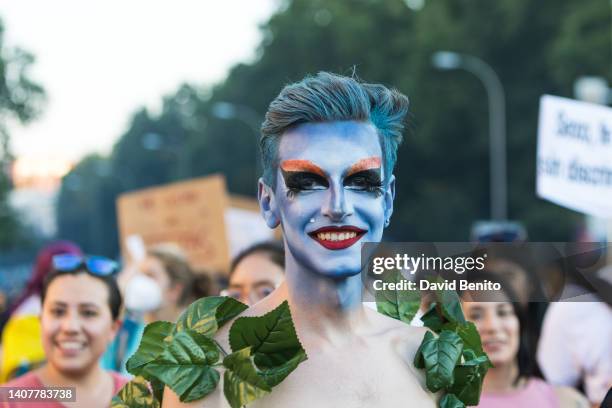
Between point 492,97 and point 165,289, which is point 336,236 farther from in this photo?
point 492,97

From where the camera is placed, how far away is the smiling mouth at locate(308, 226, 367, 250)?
112 inches

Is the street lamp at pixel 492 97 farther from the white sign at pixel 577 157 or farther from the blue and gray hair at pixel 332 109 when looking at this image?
the blue and gray hair at pixel 332 109

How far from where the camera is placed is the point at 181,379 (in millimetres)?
2732

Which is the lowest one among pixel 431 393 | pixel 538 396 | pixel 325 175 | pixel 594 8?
pixel 538 396

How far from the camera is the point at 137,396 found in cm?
300

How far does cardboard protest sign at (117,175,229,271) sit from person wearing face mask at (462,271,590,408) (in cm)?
782

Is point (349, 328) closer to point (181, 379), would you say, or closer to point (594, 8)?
point (181, 379)

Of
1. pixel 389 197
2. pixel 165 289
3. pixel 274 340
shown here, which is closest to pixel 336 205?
→ pixel 389 197

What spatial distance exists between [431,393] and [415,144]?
43.7m

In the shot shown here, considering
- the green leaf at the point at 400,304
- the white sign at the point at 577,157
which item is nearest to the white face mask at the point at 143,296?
the white sign at the point at 577,157

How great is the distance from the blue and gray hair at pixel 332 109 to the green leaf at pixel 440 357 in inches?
16.2

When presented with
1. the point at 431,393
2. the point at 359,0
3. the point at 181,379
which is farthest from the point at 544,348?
the point at 359,0

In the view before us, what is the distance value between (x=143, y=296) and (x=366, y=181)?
5.27 m

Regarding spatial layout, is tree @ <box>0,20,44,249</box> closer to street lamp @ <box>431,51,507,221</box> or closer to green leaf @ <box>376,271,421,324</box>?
street lamp @ <box>431,51,507,221</box>
